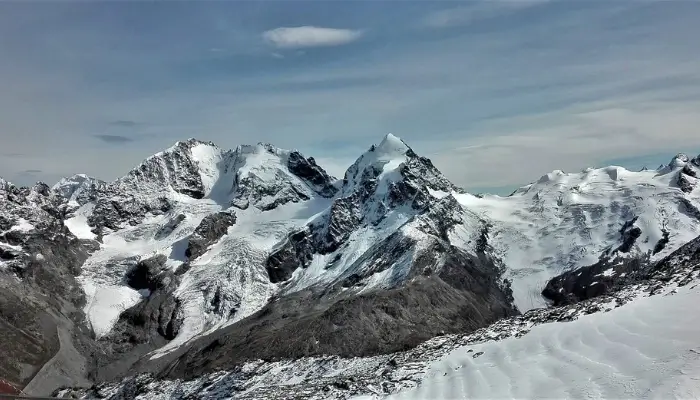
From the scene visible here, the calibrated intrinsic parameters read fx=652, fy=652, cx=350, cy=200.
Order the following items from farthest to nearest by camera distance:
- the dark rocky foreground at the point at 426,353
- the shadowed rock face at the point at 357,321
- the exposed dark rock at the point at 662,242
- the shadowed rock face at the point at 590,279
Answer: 1. the exposed dark rock at the point at 662,242
2. the shadowed rock face at the point at 590,279
3. the shadowed rock face at the point at 357,321
4. the dark rocky foreground at the point at 426,353

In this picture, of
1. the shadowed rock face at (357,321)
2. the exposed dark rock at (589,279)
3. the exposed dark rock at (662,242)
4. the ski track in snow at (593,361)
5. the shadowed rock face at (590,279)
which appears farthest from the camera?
the exposed dark rock at (662,242)

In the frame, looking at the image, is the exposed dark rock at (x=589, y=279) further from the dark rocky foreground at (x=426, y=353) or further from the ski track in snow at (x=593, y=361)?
the ski track in snow at (x=593, y=361)

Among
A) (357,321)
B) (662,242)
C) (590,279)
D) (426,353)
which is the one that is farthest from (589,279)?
(426,353)

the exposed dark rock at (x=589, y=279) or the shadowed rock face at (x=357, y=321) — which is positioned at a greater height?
the shadowed rock face at (x=357, y=321)

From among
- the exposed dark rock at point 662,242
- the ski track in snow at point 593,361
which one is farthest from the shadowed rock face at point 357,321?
the ski track in snow at point 593,361

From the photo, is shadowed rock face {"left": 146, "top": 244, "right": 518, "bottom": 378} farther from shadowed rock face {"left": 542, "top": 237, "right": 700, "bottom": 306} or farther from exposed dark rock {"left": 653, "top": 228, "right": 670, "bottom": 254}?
exposed dark rock {"left": 653, "top": 228, "right": 670, "bottom": 254}

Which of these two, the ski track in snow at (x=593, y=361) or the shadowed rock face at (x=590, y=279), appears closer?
the ski track in snow at (x=593, y=361)

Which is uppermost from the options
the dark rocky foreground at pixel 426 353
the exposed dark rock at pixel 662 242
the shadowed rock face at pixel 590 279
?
the dark rocky foreground at pixel 426 353

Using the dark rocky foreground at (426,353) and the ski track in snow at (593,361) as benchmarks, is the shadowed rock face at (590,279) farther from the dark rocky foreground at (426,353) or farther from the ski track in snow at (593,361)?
the ski track in snow at (593,361)

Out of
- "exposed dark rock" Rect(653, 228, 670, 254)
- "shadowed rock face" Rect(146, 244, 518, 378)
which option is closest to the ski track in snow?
"shadowed rock face" Rect(146, 244, 518, 378)

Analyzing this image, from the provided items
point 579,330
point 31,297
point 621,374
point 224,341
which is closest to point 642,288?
point 579,330
